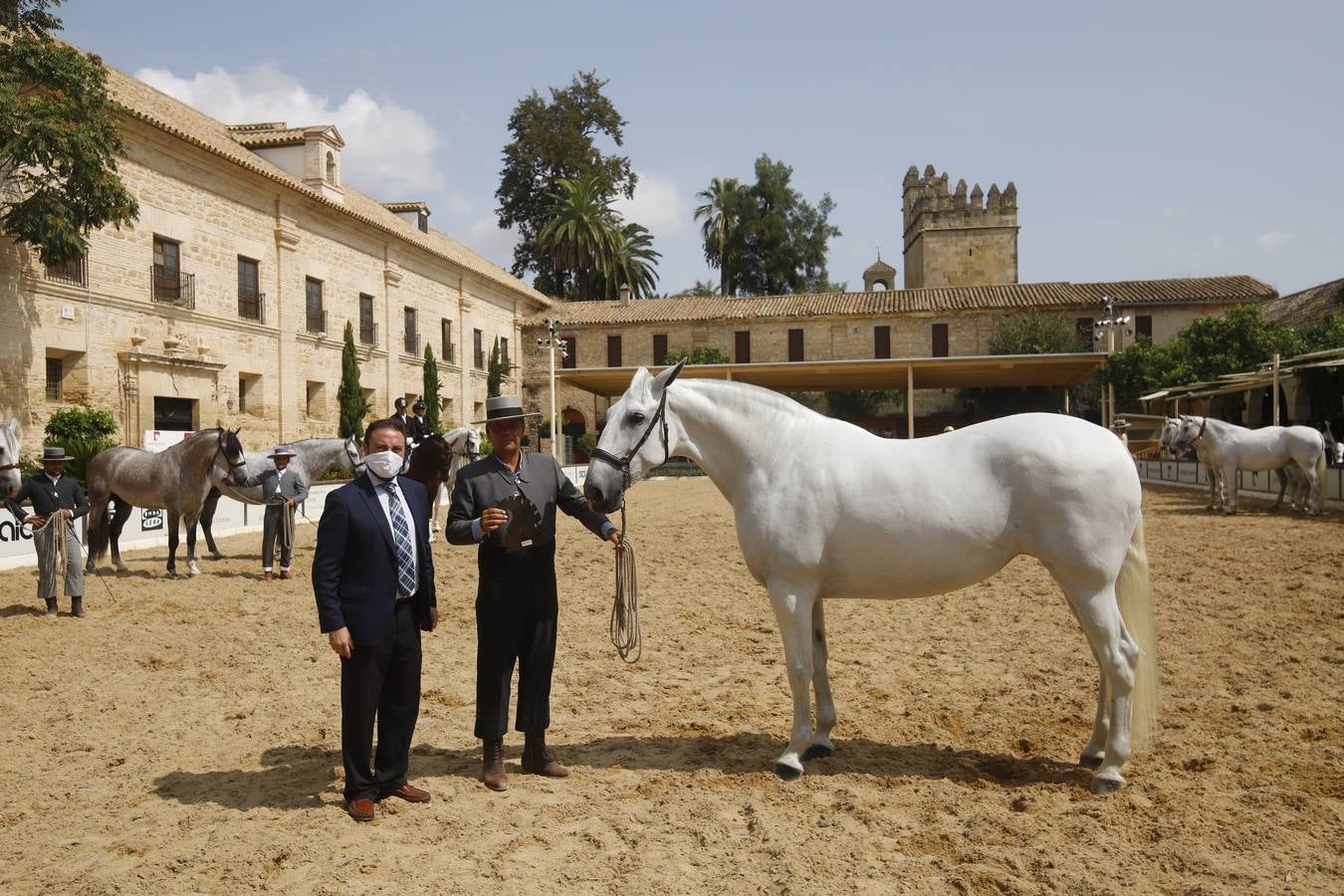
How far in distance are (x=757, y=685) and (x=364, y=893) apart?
10.3 feet

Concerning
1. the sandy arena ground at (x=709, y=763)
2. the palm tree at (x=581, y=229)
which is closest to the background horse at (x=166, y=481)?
the sandy arena ground at (x=709, y=763)

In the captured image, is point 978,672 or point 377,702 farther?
point 978,672

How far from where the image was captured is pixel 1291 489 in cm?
1565

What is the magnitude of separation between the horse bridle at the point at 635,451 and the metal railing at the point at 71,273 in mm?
18658

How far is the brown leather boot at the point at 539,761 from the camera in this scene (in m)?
4.23

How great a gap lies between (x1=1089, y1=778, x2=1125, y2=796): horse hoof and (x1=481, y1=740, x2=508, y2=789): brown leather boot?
2687 millimetres

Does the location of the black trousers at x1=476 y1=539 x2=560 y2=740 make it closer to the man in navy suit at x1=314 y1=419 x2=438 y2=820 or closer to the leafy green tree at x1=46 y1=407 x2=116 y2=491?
the man in navy suit at x1=314 y1=419 x2=438 y2=820

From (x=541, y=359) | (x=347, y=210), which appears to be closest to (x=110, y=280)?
(x=347, y=210)

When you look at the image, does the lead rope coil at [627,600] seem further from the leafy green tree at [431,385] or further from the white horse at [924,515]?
the leafy green tree at [431,385]

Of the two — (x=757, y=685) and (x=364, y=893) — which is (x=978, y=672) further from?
(x=364, y=893)

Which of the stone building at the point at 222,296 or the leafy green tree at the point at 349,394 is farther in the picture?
the leafy green tree at the point at 349,394

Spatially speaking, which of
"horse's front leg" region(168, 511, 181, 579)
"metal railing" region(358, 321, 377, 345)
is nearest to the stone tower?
"metal railing" region(358, 321, 377, 345)

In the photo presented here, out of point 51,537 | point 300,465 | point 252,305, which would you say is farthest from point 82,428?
point 51,537

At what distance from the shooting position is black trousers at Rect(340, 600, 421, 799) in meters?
3.78
